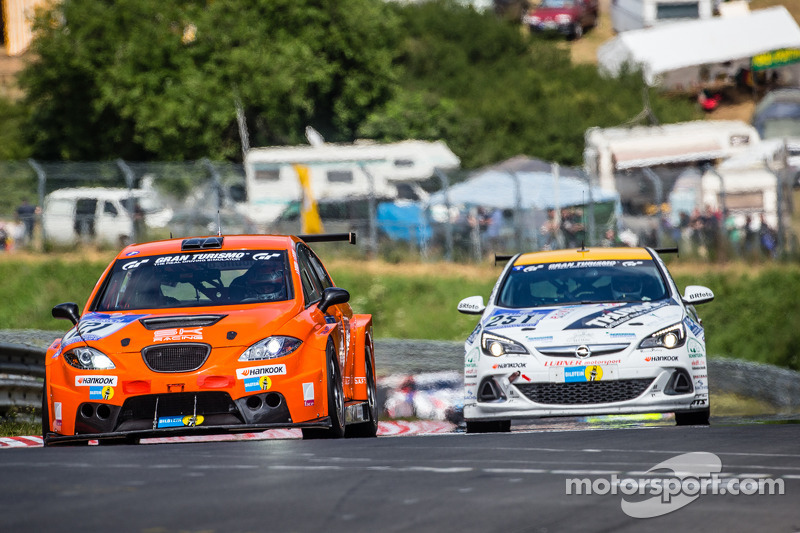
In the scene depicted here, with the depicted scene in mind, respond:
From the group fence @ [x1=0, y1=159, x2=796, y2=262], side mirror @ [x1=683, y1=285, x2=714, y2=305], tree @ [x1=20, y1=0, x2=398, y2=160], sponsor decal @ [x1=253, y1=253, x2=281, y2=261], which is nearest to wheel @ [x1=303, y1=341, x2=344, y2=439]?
sponsor decal @ [x1=253, y1=253, x2=281, y2=261]

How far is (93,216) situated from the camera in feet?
96.0

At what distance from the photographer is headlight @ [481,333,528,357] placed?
10.9 meters

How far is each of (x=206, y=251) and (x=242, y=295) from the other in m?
0.69

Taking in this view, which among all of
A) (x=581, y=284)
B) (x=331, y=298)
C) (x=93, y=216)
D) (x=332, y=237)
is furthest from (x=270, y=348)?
(x=93, y=216)

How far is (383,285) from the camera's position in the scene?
1123 inches

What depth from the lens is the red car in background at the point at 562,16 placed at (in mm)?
70175

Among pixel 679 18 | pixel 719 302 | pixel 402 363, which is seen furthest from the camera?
pixel 679 18

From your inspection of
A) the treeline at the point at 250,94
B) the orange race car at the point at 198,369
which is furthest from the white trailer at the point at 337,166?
the orange race car at the point at 198,369

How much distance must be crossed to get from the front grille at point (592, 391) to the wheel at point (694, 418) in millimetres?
541

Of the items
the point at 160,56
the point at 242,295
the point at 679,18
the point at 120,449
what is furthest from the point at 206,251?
the point at 679,18

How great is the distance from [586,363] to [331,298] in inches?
83.5

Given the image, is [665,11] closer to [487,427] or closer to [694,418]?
[694,418]

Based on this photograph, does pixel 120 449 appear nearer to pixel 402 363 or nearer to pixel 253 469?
pixel 253 469

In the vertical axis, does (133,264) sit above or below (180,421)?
above
